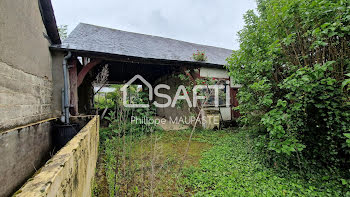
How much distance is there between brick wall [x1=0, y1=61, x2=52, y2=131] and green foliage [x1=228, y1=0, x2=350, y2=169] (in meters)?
3.81

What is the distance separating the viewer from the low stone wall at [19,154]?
167cm

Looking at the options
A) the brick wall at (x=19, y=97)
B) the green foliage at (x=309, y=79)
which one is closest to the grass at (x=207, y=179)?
the green foliage at (x=309, y=79)


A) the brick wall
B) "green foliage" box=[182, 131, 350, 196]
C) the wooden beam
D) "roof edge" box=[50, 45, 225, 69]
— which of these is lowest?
"green foliage" box=[182, 131, 350, 196]

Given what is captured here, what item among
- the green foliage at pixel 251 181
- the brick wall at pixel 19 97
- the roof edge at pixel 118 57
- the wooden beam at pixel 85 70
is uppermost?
the roof edge at pixel 118 57

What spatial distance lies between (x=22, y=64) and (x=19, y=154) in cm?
145

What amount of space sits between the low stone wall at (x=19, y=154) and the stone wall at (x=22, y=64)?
165mm

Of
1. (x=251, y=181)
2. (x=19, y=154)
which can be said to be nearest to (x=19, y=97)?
(x=19, y=154)

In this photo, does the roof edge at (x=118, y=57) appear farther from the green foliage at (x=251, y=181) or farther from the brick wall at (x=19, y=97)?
the green foliage at (x=251, y=181)

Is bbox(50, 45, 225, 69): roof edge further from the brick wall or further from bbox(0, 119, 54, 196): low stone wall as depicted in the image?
bbox(0, 119, 54, 196): low stone wall

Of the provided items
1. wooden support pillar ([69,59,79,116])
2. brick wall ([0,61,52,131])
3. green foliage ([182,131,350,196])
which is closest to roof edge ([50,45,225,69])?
wooden support pillar ([69,59,79,116])

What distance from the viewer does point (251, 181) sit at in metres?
2.23

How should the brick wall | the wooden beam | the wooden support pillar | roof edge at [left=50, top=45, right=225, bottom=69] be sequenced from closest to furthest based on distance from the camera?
the brick wall
roof edge at [left=50, top=45, right=225, bottom=69]
the wooden support pillar
the wooden beam

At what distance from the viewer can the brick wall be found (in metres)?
1.83

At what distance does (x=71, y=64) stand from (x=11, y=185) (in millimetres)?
3360
